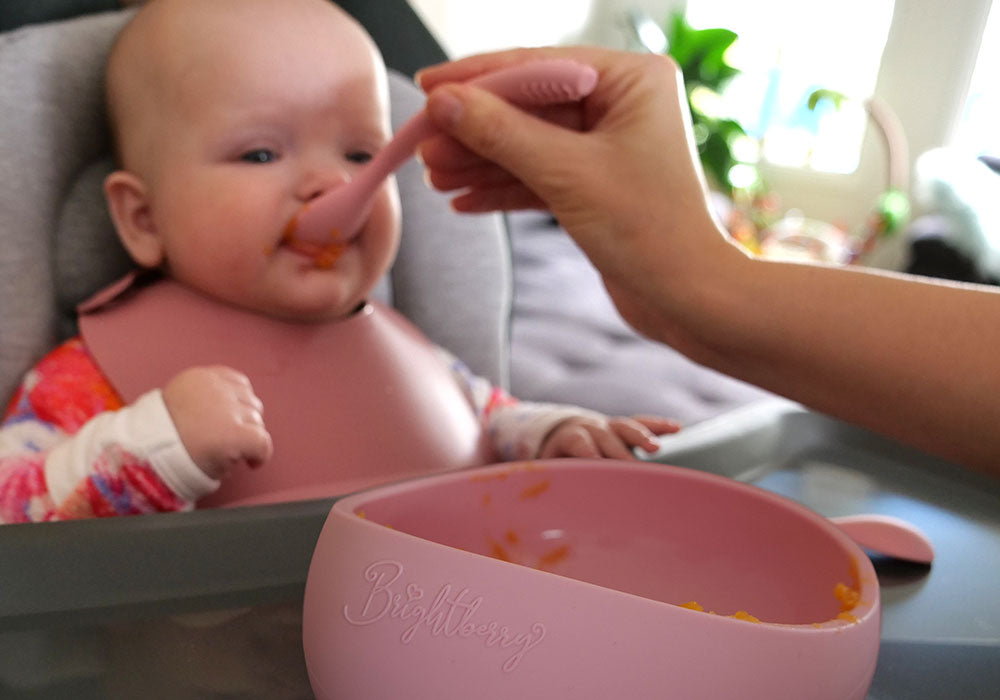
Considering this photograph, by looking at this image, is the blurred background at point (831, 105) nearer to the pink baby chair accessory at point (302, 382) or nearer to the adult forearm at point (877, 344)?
the pink baby chair accessory at point (302, 382)

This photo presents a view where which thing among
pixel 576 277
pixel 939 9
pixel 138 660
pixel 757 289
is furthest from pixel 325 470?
Result: pixel 939 9

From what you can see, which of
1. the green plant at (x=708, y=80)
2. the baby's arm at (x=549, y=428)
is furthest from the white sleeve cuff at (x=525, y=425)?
the green plant at (x=708, y=80)

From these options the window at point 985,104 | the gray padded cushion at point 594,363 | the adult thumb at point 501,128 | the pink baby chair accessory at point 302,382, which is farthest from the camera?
the window at point 985,104

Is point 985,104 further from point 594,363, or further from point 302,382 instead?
point 302,382

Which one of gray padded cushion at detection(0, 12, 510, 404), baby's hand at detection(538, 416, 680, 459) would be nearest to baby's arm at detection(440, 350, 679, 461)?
baby's hand at detection(538, 416, 680, 459)

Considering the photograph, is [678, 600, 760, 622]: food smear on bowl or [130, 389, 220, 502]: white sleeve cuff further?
[130, 389, 220, 502]: white sleeve cuff

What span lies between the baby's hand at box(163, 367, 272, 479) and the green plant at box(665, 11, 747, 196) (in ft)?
7.96

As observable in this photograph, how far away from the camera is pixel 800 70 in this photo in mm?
3027

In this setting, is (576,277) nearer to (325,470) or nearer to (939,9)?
(325,470)

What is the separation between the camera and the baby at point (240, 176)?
74cm

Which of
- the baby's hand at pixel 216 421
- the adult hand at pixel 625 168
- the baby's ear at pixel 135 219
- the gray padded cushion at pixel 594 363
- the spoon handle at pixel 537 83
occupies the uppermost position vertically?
the spoon handle at pixel 537 83

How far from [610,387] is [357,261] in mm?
554

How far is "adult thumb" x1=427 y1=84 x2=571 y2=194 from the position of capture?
22.0 inches

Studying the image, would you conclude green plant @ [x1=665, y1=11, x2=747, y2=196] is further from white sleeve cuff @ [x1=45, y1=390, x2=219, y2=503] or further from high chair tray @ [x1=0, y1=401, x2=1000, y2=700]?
white sleeve cuff @ [x1=45, y1=390, x2=219, y2=503]
